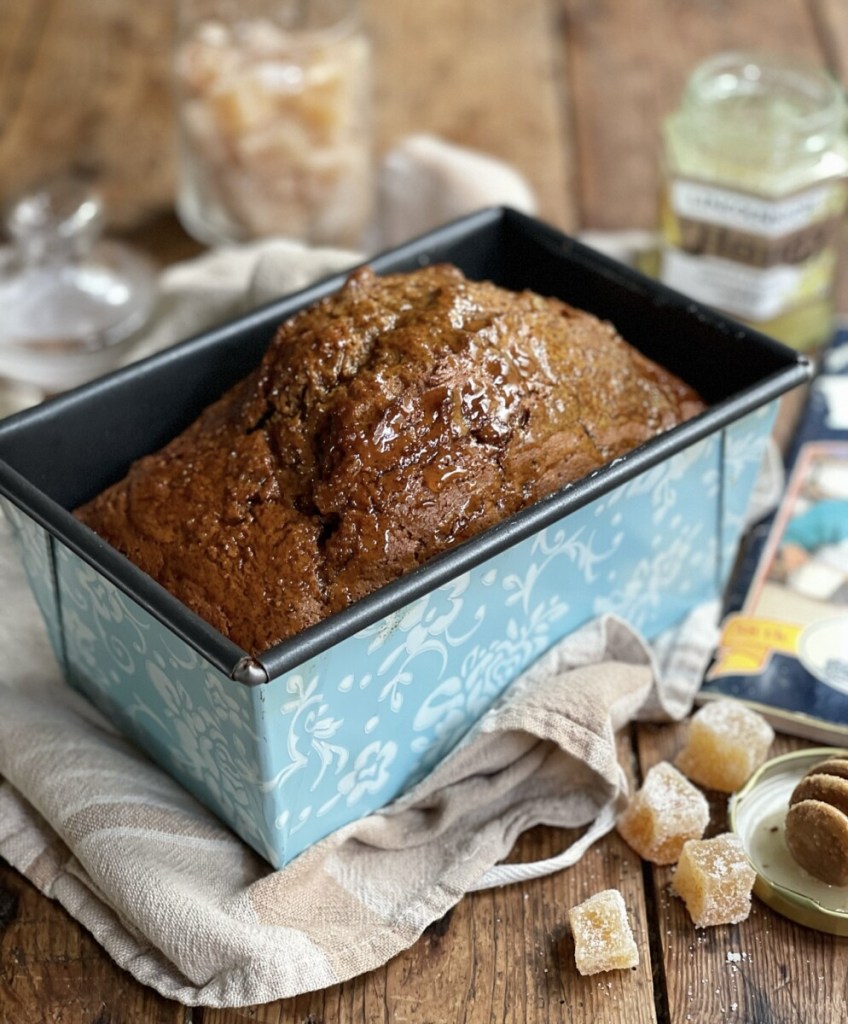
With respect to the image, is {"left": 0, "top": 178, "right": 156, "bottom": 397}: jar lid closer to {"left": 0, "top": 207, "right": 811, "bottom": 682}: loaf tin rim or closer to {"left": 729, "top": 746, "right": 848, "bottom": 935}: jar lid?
{"left": 0, "top": 207, "right": 811, "bottom": 682}: loaf tin rim

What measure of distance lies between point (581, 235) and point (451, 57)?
0.52m

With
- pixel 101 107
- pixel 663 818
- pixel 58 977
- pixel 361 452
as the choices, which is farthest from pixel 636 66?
pixel 58 977

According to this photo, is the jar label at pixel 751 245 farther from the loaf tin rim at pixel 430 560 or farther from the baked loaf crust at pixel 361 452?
the baked loaf crust at pixel 361 452

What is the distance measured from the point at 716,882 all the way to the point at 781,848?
89 mm

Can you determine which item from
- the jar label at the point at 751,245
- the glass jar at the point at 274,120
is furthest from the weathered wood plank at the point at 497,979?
the glass jar at the point at 274,120

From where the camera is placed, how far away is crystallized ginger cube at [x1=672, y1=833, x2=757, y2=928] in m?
1.14

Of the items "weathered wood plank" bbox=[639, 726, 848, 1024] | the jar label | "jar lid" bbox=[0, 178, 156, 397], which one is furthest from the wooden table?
the jar label

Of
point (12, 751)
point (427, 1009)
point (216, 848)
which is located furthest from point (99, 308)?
point (427, 1009)

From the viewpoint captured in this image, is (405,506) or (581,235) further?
(581,235)

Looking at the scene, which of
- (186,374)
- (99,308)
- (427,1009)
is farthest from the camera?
(99,308)

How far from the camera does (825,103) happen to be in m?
1.74

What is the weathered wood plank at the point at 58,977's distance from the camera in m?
1.11

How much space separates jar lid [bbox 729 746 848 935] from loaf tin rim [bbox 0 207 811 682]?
0.94ft

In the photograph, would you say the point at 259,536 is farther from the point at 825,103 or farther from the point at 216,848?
the point at 825,103
